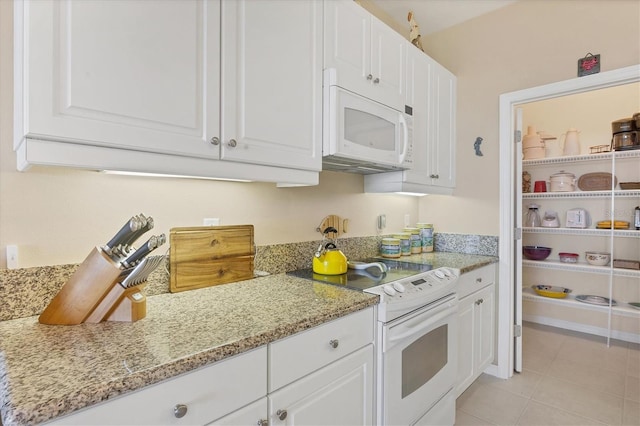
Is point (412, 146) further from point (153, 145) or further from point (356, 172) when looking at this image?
point (153, 145)

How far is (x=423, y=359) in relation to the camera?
61.3 inches

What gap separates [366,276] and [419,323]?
0.34 metres

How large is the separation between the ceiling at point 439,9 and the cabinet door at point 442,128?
1.47ft

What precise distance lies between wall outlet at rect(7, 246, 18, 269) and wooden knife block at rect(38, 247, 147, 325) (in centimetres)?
17

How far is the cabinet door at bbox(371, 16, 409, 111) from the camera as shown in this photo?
178cm

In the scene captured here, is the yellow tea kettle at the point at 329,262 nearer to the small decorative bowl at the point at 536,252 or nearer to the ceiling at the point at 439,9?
the ceiling at the point at 439,9

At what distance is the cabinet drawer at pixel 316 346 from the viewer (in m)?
0.97

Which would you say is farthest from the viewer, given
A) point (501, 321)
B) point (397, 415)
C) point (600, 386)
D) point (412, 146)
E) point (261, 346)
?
point (501, 321)

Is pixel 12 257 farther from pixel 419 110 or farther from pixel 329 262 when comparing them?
pixel 419 110

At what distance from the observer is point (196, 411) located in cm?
79

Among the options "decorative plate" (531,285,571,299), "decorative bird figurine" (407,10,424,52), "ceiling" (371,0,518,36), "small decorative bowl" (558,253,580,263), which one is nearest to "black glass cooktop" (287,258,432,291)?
"decorative bird figurine" (407,10,424,52)

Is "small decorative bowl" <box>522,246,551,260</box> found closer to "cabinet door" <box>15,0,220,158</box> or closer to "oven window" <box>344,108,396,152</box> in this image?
"oven window" <box>344,108,396,152</box>

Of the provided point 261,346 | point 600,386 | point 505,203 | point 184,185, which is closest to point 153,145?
point 184,185

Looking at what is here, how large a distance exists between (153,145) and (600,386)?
3.16m
